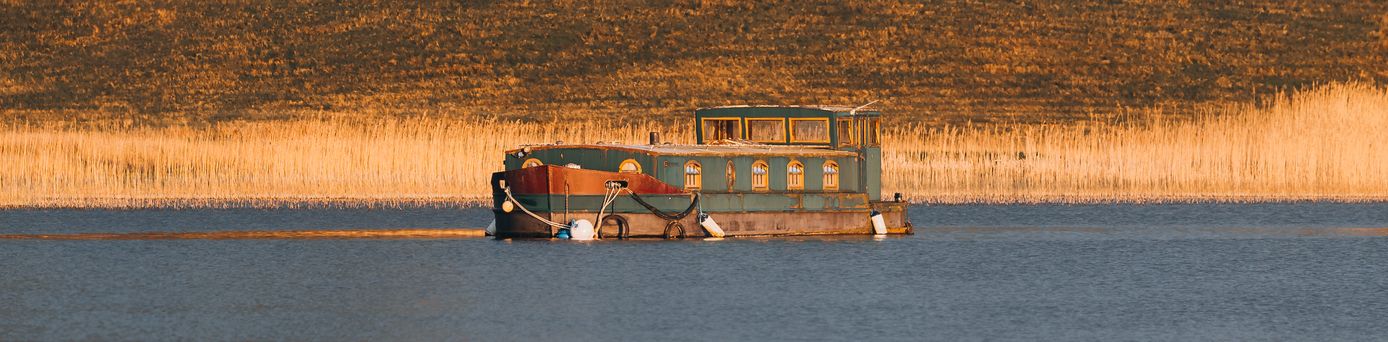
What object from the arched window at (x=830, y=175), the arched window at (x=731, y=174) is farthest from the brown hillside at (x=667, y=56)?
the arched window at (x=731, y=174)

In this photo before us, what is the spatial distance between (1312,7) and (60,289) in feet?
295

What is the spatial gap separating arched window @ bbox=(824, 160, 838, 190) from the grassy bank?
14877 mm

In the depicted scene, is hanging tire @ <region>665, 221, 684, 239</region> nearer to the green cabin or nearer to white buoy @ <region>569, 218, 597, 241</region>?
the green cabin

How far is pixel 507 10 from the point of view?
12244 centimetres

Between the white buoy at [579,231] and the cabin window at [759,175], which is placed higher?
the cabin window at [759,175]

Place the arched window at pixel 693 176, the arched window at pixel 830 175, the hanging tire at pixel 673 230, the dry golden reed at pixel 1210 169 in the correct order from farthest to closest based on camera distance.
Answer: the dry golden reed at pixel 1210 169 → the arched window at pixel 830 175 → the arched window at pixel 693 176 → the hanging tire at pixel 673 230

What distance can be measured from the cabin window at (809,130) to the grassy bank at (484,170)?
1335cm

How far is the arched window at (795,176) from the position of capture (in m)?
53.3

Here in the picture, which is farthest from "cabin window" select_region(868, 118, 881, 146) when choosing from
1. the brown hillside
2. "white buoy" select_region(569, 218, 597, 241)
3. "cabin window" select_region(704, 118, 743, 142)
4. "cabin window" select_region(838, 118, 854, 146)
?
the brown hillside

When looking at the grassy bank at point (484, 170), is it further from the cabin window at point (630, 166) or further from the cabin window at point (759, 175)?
the cabin window at point (759, 175)

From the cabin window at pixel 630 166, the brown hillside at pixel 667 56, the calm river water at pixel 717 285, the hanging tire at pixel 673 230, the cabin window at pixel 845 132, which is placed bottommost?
the calm river water at pixel 717 285

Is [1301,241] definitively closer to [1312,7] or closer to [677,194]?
[677,194]

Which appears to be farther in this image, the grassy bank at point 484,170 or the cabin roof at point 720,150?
A: the grassy bank at point 484,170

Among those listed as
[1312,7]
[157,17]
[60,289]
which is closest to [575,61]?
[157,17]
